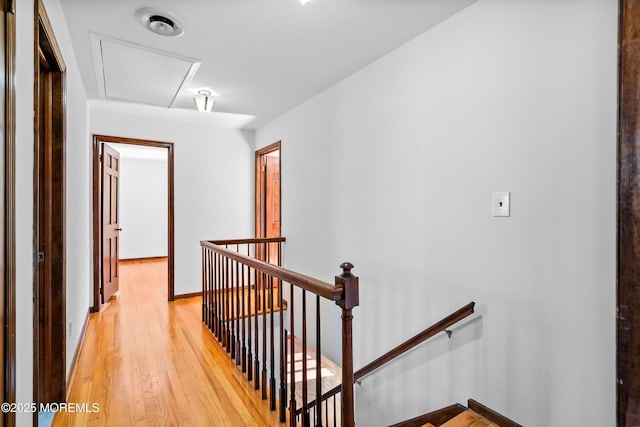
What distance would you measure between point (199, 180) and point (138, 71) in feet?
6.39

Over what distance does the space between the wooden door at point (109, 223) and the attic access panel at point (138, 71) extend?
3.42 ft

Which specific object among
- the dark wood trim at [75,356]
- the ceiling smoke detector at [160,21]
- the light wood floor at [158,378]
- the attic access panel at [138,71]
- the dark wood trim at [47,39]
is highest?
the ceiling smoke detector at [160,21]

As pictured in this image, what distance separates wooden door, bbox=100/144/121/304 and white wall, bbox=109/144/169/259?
9.72ft

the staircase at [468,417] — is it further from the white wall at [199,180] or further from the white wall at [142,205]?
the white wall at [142,205]

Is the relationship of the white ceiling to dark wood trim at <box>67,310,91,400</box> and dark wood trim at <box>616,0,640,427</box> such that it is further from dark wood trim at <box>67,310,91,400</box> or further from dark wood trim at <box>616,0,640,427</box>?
dark wood trim at <box>67,310,91,400</box>

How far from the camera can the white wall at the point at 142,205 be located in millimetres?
7367

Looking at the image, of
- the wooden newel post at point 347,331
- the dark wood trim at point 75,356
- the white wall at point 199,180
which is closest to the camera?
the wooden newel post at point 347,331

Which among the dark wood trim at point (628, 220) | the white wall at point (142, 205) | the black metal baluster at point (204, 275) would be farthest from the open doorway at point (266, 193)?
the dark wood trim at point (628, 220)

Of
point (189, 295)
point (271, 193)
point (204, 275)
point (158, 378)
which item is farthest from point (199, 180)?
point (158, 378)

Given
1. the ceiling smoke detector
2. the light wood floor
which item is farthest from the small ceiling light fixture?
the light wood floor

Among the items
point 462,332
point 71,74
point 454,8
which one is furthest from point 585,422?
point 71,74

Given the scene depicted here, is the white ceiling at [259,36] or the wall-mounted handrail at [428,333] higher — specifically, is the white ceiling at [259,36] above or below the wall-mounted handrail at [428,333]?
above

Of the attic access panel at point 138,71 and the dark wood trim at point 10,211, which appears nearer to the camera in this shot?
the dark wood trim at point 10,211

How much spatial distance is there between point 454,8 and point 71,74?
2.59 metres
